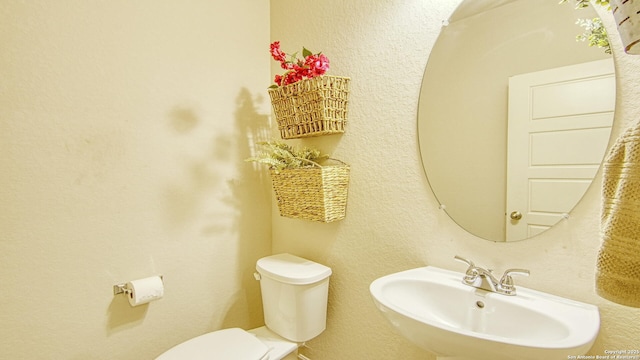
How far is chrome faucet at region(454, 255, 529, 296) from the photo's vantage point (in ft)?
2.81

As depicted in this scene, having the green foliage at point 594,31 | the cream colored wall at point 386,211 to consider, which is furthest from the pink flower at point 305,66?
the green foliage at point 594,31

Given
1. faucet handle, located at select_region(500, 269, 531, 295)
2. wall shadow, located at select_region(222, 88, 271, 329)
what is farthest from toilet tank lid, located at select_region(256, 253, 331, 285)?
faucet handle, located at select_region(500, 269, 531, 295)

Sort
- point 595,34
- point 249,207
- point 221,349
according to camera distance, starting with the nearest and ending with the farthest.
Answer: point 595,34, point 221,349, point 249,207

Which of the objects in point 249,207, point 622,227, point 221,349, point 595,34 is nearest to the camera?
point 622,227

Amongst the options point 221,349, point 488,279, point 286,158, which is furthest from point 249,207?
point 488,279

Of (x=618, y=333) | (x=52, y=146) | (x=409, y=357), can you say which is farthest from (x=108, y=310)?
(x=618, y=333)

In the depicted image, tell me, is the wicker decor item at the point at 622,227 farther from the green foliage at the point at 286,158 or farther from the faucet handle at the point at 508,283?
the green foliage at the point at 286,158

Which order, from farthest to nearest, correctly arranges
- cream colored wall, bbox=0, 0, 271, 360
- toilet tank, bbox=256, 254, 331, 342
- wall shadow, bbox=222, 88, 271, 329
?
wall shadow, bbox=222, 88, 271, 329, toilet tank, bbox=256, 254, 331, 342, cream colored wall, bbox=0, 0, 271, 360

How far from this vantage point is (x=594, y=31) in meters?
0.78

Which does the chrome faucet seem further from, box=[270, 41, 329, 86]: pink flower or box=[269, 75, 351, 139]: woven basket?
box=[270, 41, 329, 86]: pink flower

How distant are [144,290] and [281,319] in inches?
22.9

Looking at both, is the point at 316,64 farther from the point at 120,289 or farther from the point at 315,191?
the point at 120,289

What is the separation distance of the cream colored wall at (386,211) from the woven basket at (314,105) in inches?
2.7

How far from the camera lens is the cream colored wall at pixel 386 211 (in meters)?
0.84
